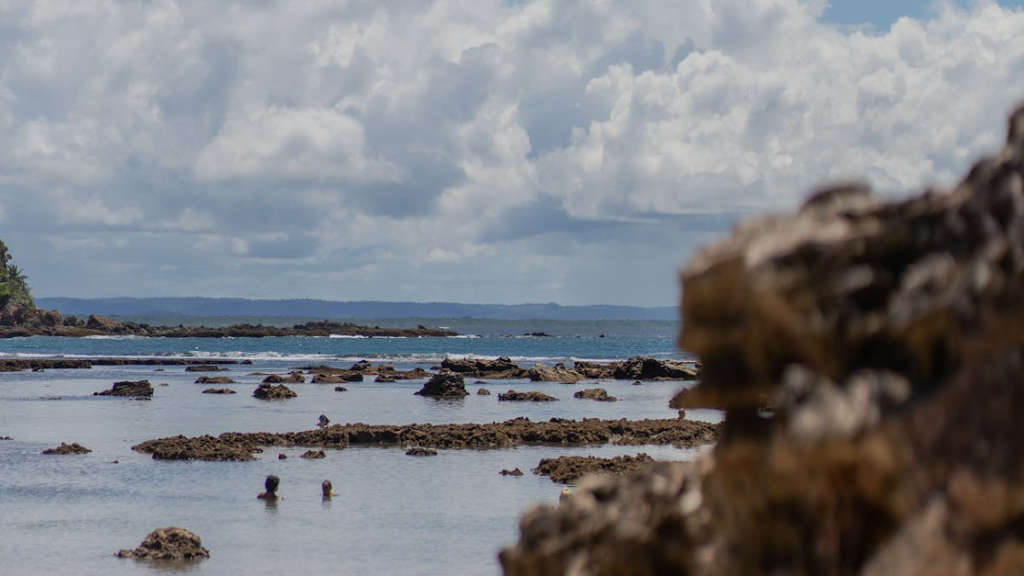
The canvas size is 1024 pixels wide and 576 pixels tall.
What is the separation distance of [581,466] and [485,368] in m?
52.4

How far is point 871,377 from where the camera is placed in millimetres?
5590

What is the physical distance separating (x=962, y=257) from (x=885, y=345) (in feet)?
1.74

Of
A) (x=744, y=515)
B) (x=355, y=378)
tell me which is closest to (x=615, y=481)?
(x=744, y=515)

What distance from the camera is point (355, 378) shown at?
78625 mm

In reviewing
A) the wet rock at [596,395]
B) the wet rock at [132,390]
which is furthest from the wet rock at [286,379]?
the wet rock at [596,395]

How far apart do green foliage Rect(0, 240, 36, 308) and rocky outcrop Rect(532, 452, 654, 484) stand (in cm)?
14575

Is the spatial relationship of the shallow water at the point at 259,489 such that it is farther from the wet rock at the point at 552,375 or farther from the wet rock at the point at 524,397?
the wet rock at the point at 552,375

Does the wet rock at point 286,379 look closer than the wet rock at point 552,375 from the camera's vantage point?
Yes

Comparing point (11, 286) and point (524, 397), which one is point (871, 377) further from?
point (11, 286)

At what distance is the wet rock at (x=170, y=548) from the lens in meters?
23.5

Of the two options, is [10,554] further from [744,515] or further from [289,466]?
[744,515]

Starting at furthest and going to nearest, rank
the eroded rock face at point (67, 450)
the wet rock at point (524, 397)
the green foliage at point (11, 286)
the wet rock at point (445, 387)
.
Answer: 1. the green foliage at point (11, 286)
2. the wet rock at point (445, 387)
3. the wet rock at point (524, 397)
4. the eroded rock face at point (67, 450)

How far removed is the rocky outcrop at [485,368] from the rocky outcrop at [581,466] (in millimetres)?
48056

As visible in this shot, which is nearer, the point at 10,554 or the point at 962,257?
the point at 962,257
